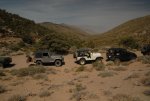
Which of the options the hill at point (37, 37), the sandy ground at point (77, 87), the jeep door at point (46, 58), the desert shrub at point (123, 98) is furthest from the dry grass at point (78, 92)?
the hill at point (37, 37)

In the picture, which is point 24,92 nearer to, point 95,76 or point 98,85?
point 98,85

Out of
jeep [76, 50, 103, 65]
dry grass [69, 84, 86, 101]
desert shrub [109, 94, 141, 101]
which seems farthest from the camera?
jeep [76, 50, 103, 65]

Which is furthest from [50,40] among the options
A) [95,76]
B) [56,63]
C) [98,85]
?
[98,85]

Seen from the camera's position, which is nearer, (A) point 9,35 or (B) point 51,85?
(B) point 51,85

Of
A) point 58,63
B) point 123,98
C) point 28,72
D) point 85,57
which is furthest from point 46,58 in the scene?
point 123,98

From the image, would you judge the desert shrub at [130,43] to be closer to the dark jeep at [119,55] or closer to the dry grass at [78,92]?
the dark jeep at [119,55]

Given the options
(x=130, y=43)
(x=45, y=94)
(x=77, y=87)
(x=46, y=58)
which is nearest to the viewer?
(x=45, y=94)

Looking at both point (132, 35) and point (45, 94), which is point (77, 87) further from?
point (132, 35)

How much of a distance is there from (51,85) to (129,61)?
12.0 meters

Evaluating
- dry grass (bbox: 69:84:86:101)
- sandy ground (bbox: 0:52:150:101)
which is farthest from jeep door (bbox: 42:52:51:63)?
dry grass (bbox: 69:84:86:101)

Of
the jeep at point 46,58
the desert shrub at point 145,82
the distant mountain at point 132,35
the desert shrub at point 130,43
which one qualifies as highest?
the distant mountain at point 132,35

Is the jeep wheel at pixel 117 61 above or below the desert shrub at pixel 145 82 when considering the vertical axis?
above

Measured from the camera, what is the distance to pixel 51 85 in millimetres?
17750

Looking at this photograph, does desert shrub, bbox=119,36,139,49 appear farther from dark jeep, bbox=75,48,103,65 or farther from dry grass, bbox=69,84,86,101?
dry grass, bbox=69,84,86,101
